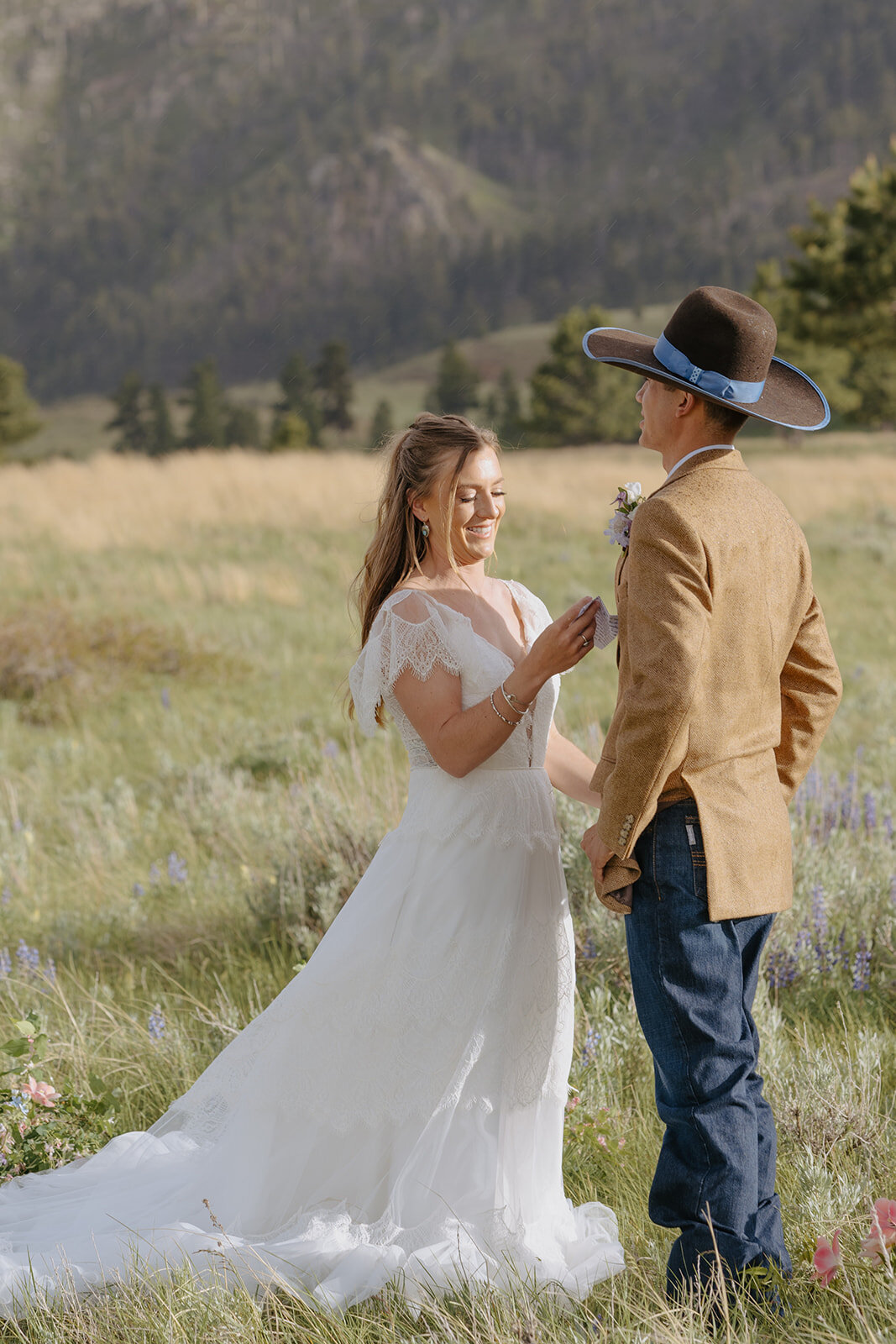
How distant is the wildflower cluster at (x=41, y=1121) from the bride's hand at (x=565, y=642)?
177 cm

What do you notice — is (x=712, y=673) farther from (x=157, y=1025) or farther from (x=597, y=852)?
(x=157, y=1025)

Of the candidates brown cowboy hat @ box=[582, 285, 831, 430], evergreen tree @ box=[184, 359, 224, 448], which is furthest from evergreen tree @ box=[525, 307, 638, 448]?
brown cowboy hat @ box=[582, 285, 831, 430]

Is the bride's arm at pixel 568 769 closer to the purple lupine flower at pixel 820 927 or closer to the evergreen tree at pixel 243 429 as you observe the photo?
the purple lupine flower at pixel 820 927

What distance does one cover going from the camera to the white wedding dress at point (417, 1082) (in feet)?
8.59

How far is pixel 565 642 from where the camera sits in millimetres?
2348

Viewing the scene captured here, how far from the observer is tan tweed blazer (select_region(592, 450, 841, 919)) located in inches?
83.2

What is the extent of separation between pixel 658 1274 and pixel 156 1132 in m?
1.46

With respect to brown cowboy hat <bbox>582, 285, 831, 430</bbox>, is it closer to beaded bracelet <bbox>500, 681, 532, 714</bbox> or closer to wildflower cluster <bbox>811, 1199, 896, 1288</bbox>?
beaded bracelet <bbox>500, 681, 532, 714</bbox>

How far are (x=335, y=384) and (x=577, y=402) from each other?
81.5ft

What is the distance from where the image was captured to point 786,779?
8.47 ft

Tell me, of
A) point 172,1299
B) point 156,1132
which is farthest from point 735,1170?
point 156,1132

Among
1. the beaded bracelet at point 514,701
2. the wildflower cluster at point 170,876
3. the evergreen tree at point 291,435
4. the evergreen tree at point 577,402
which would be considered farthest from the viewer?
the evergreen tree at point 577,402

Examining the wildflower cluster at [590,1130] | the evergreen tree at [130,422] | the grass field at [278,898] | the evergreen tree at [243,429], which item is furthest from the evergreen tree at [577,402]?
the wildflower cluster at [590,1130]

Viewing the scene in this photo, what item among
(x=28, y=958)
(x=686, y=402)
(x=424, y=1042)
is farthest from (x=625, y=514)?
(x=28, y=958)
